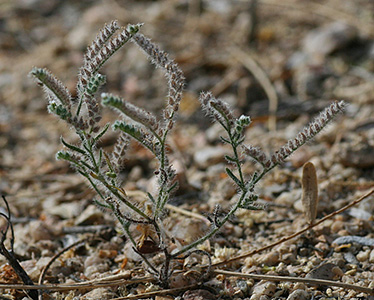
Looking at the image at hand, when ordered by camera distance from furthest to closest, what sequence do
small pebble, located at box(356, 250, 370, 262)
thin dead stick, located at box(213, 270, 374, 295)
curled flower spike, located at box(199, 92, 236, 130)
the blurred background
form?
1. the blurred background
2. small pebble, located at box(356, 250, 370, 262)
3. thin dead stick, located at box(213, 270, 374, 295)
4. curled flower spike, located at box(199, 92, 236, 130)

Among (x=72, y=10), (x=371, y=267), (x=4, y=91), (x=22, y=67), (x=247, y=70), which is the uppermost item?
(x=72, y=10)

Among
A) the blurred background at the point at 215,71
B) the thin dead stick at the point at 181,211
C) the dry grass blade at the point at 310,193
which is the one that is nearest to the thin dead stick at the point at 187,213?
the thin dead stick at the point at 181,211

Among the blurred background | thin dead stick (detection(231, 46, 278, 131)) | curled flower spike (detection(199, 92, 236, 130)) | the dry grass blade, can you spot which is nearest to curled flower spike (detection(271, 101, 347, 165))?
curled flower spike (detection(199, 92, 236, 130))

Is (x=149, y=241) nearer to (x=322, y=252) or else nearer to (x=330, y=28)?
(x=322, y=252)

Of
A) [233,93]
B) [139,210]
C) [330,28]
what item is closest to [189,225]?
[139,210]

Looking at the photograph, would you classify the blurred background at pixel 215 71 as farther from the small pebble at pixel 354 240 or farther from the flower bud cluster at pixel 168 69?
the flower bud cluster at pixel 168 69

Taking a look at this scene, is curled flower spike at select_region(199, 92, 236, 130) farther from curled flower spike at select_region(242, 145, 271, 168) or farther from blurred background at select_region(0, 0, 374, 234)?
blurred background at select_region(0, 0, 374, 234)
